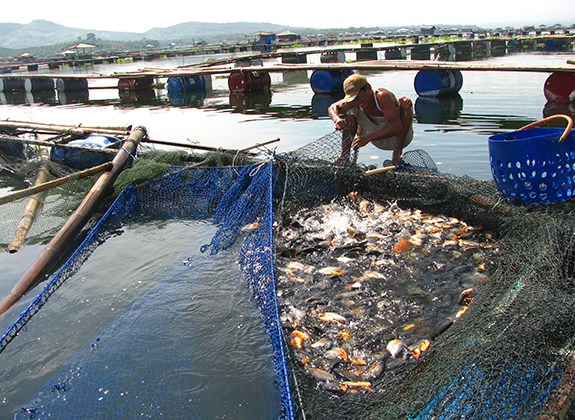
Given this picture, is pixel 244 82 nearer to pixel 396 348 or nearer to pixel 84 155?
pixel 84 155

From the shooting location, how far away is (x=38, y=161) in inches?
343

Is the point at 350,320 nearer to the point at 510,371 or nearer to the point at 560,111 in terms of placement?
the point at 510,371

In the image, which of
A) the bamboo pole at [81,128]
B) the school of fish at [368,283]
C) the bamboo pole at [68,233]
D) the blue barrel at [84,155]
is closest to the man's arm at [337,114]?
the school of fish at [368,283]

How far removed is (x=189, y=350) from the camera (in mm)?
4090

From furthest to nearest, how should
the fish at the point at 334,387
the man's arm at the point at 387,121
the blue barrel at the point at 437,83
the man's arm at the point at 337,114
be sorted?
the blue barrel at the point at 437,83, the man's arm at the point at 337,114, the man's arm at the point at 387,121, the fish at the point at 334,387

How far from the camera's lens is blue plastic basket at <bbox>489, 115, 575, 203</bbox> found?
467 cm

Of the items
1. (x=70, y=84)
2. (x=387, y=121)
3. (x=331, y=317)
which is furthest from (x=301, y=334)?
(x=70, y=84)

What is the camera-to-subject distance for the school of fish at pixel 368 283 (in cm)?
376

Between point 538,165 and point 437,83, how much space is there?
15.6m

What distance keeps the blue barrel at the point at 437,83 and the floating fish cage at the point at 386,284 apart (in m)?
13.7

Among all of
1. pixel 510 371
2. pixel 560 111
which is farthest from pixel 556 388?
pixel 560 111

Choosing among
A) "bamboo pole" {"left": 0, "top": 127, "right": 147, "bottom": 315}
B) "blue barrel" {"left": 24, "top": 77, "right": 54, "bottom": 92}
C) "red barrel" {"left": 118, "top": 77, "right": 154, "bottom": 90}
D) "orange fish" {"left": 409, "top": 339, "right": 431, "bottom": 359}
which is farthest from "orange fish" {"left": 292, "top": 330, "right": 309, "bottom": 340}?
"blue barrel" {"left": 24, "top": 77, "right": 54, "bottom": 92}

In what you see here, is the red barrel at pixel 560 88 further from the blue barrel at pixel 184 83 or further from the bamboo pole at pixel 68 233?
the blue barrel at pixel 184 83

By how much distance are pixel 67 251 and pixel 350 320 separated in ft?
15.1
